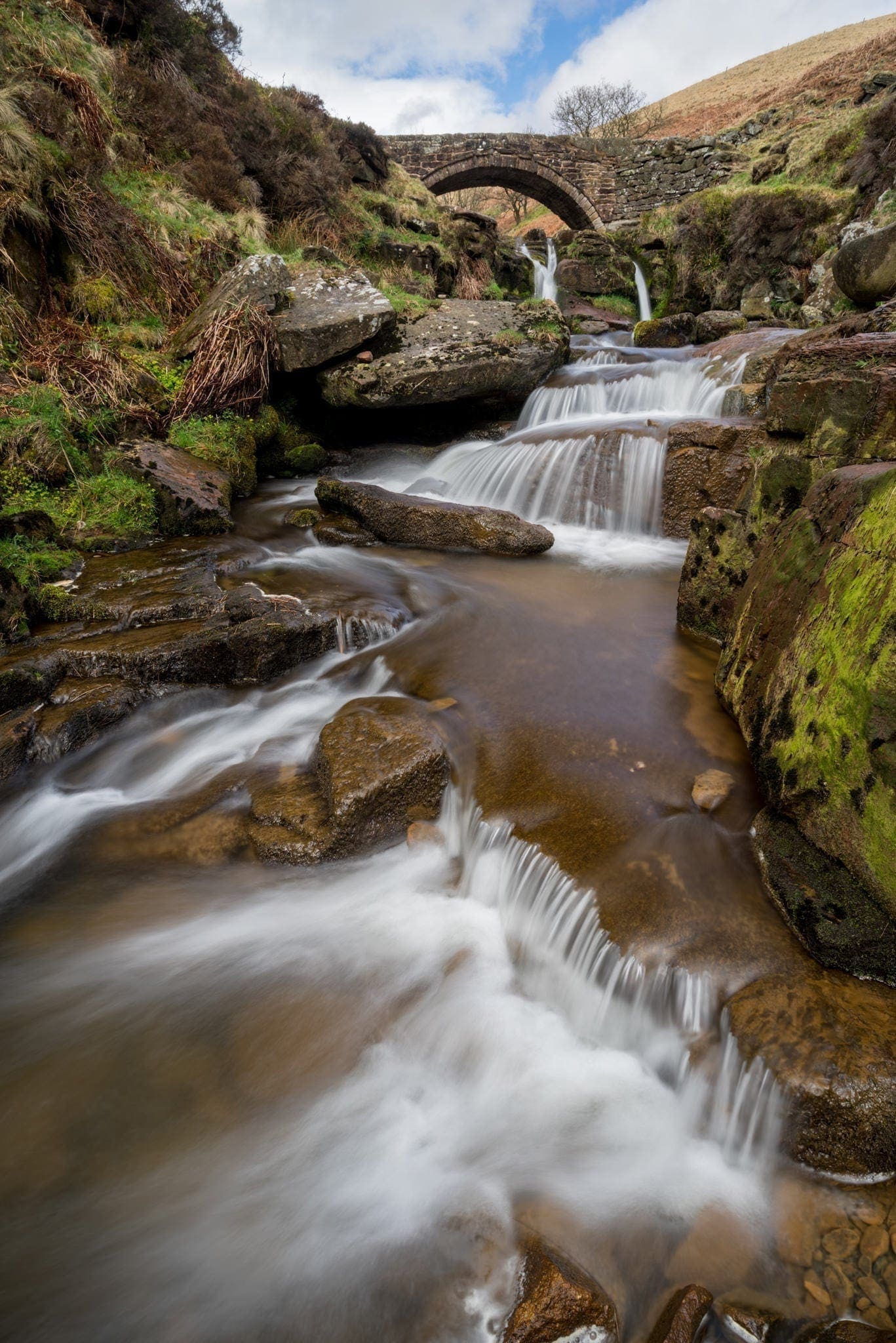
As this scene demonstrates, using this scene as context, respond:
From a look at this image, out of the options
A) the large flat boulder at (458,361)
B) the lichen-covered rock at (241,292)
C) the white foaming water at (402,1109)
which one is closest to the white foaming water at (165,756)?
the white foaming water at (402,1109)

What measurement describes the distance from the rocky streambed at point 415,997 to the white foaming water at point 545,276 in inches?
558

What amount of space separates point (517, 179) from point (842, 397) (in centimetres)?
2385

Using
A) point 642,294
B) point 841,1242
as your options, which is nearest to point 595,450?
point 841,1242

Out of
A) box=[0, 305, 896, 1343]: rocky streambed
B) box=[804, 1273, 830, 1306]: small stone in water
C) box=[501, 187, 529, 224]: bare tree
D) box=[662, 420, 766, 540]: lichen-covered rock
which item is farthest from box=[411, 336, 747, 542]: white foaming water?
box=[501, 187, 529, 224]: bare tree

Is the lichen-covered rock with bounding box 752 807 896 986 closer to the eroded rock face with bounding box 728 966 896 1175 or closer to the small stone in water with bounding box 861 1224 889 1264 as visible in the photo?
the eroded rock face with bounding box 728 966 896 1175

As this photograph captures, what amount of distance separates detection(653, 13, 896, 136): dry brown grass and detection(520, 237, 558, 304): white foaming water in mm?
7664

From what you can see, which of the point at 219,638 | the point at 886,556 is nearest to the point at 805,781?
the point at 886,556

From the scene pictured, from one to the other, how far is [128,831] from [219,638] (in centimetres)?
143

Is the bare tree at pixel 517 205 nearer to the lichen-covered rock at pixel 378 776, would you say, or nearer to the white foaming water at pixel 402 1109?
the lichen-covered rock at pixel 378 776

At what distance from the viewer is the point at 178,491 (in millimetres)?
6082

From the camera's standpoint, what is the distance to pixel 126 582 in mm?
4961

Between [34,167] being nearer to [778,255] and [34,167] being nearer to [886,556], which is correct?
[886,556]

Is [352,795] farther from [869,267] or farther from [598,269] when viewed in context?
[598,269]

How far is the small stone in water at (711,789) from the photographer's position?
9.57ft
